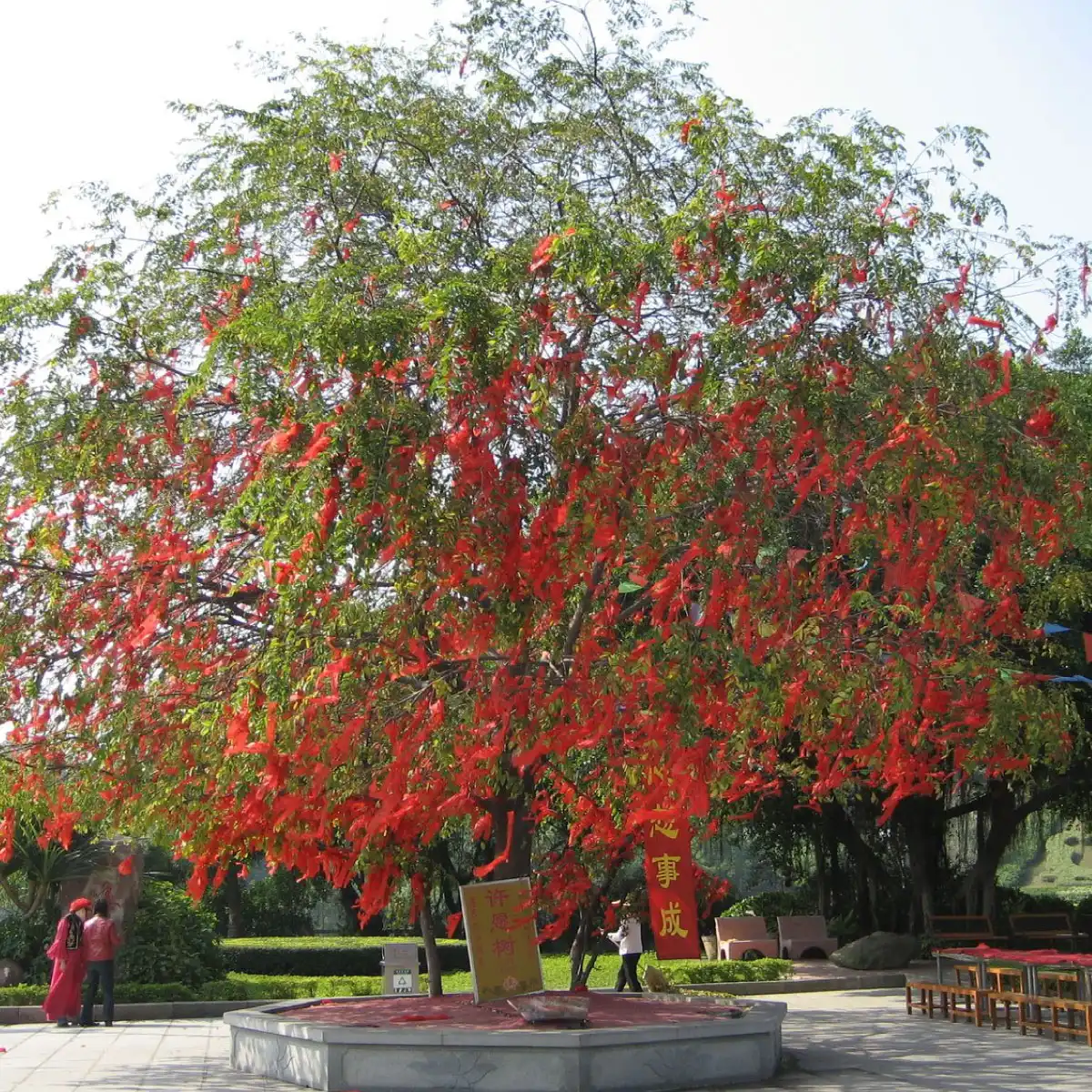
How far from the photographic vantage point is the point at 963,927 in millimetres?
22391

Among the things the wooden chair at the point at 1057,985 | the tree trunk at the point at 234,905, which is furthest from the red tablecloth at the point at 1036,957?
the tree trunk at the point at 234,905

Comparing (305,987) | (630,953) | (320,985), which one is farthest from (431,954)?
(320,985)

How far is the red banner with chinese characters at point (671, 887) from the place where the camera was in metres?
11.7

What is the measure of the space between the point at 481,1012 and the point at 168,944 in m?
8.32

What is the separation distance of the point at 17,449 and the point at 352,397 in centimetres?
354

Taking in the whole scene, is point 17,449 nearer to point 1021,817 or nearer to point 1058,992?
point 1058,992

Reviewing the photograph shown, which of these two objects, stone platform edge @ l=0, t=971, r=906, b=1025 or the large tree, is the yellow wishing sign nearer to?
the large tree

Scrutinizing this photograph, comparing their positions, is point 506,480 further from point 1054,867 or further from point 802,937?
point 1054,867

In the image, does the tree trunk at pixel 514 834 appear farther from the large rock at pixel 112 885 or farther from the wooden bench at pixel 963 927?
the wooden bench at pixel 963 927

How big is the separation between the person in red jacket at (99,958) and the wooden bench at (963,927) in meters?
12.4

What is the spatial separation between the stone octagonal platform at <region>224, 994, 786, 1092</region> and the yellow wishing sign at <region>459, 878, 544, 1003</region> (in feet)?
0.76

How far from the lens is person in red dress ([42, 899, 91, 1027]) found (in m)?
14.3

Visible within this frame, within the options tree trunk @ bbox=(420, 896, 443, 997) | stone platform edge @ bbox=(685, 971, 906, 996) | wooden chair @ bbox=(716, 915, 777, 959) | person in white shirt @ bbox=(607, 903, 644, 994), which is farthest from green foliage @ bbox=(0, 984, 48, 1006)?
wooden chair @ bbox=(716, 915, 777, 959)

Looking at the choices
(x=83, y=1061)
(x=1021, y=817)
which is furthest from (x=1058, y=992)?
(x=1021, y=817)
